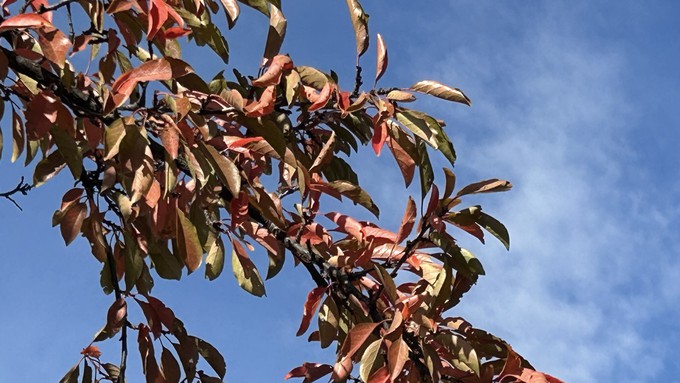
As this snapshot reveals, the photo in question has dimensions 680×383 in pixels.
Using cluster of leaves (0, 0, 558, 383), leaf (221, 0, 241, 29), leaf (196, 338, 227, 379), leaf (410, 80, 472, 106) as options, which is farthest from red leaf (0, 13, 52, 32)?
leaf (196, 338, 227, 379)

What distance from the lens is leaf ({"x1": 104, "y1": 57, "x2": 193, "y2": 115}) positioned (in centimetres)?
126

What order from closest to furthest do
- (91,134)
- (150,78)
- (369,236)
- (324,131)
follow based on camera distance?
(150,78), (91,134), (369,236), (324,131)

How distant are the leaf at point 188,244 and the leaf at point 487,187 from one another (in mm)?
427

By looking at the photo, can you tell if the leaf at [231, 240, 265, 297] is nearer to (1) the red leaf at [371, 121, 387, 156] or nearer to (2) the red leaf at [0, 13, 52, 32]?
(1) the red leaf at [371, 121, 387, 156]

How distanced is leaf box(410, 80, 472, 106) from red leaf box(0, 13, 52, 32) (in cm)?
62

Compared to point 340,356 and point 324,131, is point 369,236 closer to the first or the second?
point 340,356

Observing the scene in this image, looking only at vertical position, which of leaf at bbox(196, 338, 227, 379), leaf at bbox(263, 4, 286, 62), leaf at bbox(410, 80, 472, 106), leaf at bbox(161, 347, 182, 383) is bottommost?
leaf at bbox(161, 347, 182, 383)

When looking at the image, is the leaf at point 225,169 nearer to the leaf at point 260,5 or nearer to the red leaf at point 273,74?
the red leaf at point 273,74

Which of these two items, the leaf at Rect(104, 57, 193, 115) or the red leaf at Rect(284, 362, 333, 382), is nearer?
the leaf at Rect(104, 57, 193, 115)

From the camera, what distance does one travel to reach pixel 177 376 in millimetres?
1703

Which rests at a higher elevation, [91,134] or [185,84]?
[185,84]

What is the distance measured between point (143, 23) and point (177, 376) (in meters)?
0.69

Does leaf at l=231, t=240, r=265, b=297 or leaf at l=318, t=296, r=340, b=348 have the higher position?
leaf at l=231, t=240, r=265, b=297

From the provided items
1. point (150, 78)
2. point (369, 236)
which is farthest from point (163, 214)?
point (369, 236)
